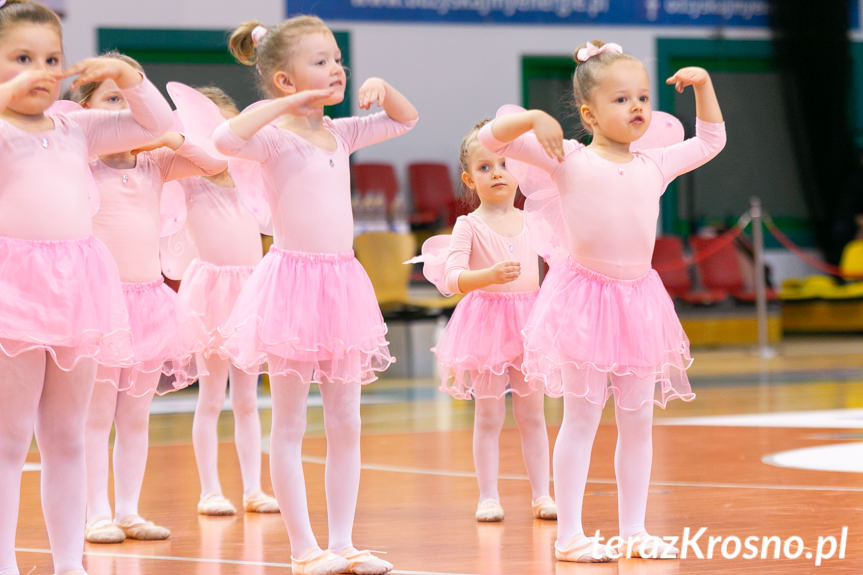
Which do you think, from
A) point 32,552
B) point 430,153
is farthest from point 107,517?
point 430,153

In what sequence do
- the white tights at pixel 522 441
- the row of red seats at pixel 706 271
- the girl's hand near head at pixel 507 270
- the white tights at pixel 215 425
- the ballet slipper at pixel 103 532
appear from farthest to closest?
the row of red seats at pixel 706 271 < the white tights at pixel 215 425 < the white tights at pixel 522 441 < the ballet slipper at pixel 103 532 < the girl's hand near head at pixel 507 270

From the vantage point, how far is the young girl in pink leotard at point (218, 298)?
448 cm

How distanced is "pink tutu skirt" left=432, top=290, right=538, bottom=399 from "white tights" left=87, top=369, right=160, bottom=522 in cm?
101

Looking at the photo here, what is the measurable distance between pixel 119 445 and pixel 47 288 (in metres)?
1.27

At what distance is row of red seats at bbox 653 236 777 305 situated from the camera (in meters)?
12.1

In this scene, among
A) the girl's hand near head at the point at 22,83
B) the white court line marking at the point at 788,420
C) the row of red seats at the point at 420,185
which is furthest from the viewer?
the row of red seats at the point at 420,185

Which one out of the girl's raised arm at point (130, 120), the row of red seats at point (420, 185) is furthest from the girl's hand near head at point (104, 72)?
the row of red seats at point (420, 185)

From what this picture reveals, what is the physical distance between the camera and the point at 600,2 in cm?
1345

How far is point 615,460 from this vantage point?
3.44m

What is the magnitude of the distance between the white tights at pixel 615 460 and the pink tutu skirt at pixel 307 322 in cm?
54

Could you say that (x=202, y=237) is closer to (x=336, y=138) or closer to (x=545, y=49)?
(x=336, y=138)

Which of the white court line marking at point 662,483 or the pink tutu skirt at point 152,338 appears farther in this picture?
the white court line marking at point 662,483

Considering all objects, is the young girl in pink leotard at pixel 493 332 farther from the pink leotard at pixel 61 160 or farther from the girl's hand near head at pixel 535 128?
the pink leotard at pixel 61 160

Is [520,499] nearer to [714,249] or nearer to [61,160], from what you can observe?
[61,160]
